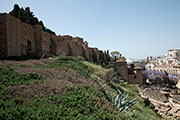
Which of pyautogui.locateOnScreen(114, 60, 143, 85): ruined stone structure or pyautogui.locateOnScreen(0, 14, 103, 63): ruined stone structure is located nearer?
pyautogui.locateOnScreen(0, 14, 103, 63): ruined stone structure

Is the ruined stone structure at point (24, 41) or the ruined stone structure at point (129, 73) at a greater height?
the ruined stone structure at point (24, 41)

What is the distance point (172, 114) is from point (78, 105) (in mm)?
13898

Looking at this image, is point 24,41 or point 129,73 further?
point 129,73

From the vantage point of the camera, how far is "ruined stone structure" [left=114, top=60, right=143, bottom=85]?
88.3ft

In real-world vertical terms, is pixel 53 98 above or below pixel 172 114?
above

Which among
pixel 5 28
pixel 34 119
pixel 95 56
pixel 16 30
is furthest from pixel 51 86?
pixel 95 56

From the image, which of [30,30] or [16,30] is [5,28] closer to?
[16,30]

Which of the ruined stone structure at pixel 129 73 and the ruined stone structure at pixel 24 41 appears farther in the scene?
the ruined stone structure at pixel 129 73

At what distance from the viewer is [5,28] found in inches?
344

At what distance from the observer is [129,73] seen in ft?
96.0

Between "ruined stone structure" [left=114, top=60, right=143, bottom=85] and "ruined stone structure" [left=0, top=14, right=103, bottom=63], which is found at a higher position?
"ruined stone structure" [left=0, top=14, right=103, bottom=63]

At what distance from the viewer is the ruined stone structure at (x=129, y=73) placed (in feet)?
88.3

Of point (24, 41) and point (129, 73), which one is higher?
point (24, 41)

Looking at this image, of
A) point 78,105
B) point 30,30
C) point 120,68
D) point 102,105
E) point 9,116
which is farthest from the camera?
point 120,68
